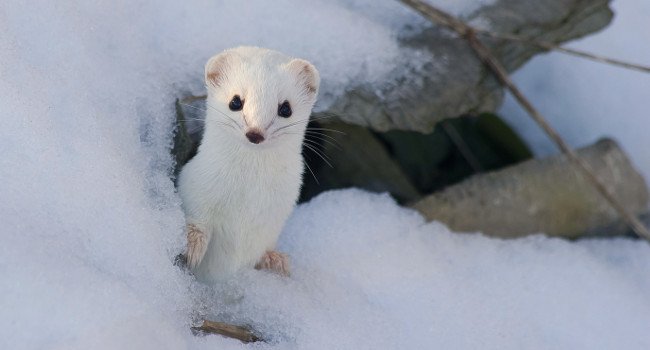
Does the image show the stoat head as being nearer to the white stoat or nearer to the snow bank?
the white stoat

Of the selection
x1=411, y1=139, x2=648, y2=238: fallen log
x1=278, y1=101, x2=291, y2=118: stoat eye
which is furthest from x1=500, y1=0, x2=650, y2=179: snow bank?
x1=278, y1=101, x2=291, y2=118: stoat eye

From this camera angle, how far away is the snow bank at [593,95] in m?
3.80

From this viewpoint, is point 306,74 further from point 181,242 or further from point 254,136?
point 181,242

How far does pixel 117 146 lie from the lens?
218 cm

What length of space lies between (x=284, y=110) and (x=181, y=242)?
426 millimetres

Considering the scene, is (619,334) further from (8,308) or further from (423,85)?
(8,308)

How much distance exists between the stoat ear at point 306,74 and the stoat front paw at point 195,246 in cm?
47

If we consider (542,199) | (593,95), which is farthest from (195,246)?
(593,95)

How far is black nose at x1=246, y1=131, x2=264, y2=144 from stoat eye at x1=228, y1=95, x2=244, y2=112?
134 mm

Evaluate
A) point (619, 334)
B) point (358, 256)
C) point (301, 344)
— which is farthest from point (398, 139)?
point (301, 344)

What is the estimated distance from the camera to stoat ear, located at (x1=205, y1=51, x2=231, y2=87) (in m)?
2.22

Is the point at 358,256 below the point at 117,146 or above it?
below

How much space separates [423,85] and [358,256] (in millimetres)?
659

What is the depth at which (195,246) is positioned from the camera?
2.19m
